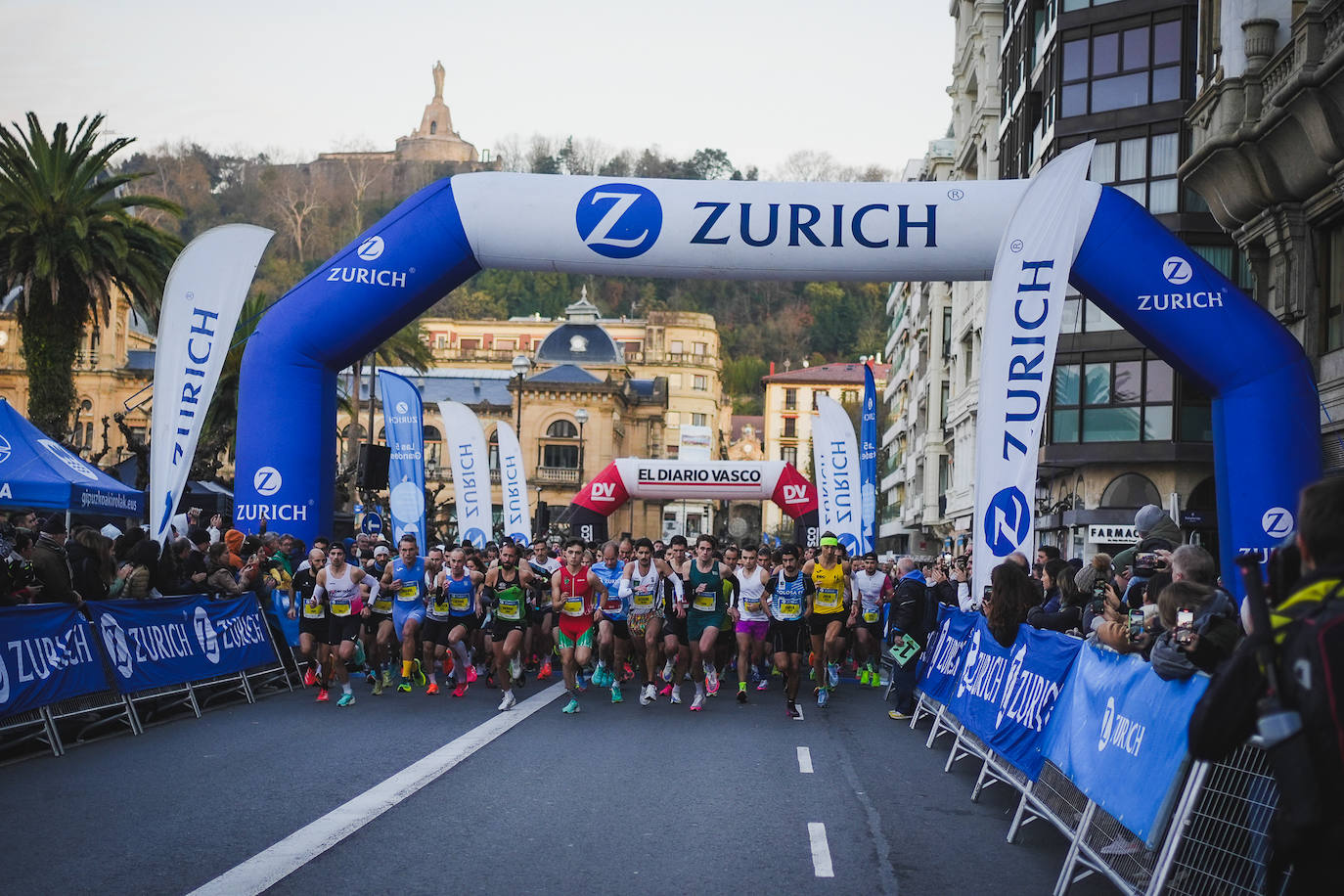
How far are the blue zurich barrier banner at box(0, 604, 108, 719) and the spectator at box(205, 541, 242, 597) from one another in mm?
3634

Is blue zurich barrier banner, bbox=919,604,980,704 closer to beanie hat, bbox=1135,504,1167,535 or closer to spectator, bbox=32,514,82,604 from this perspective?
beanie hat, bbox=1135,504,1167,535

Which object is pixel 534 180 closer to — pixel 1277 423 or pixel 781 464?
pixel 1277 423

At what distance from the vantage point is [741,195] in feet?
51.4

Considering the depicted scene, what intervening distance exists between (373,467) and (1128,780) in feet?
48.7

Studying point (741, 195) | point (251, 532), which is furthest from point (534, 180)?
point (251, 532)

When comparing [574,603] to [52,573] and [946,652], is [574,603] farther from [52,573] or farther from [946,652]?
[52,573]

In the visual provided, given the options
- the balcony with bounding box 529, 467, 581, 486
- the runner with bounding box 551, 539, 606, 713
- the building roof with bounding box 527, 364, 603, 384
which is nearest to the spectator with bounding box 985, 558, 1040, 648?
the runner with bounding box 551, 539, 606, 713

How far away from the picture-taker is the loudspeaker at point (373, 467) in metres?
19.6

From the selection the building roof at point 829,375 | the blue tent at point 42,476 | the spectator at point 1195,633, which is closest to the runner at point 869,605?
the blue tent at point 42,476

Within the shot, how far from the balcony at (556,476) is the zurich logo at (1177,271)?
7817cm

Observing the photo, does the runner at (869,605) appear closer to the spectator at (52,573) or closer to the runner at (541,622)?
the runner at (541,622)

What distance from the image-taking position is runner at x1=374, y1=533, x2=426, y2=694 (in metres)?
16.2

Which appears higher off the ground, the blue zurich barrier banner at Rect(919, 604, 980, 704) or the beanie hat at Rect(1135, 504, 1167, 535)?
the beanie hat at Rect(1135, 504, 1167, 535)

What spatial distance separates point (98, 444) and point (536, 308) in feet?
157
